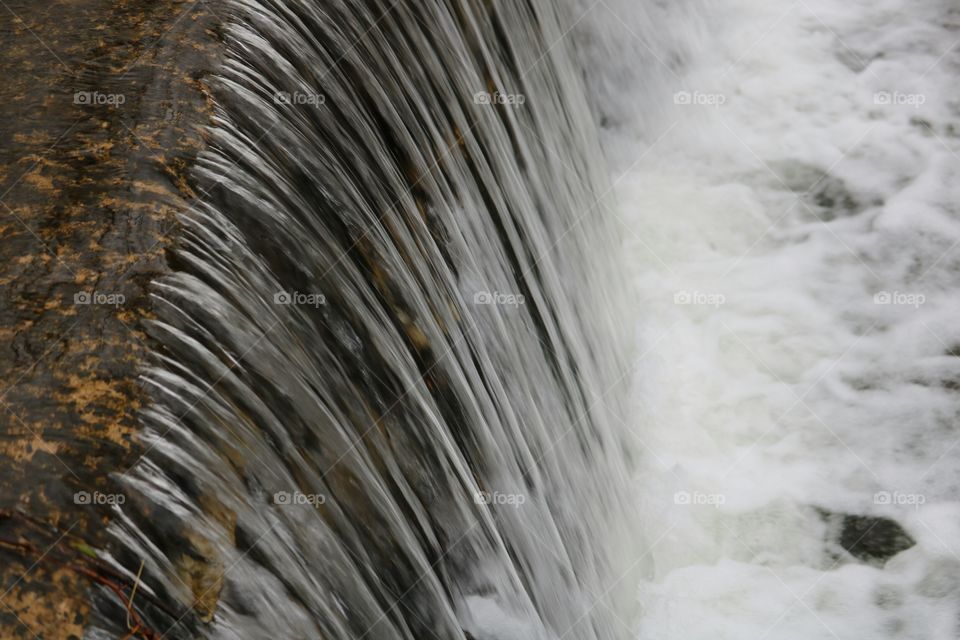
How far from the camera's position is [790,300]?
16.5 feet

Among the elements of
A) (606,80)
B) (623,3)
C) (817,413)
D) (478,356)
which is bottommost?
(478,356)

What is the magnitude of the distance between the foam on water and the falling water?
0.56m

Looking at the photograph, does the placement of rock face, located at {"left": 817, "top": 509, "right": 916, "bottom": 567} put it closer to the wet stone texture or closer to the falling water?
the falling water

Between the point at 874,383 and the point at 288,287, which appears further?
the point at 874,383

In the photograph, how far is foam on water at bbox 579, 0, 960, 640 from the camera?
388 cm

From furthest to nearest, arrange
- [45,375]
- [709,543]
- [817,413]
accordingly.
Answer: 1. [817,413]
2. [709,543]
3. [45,375]

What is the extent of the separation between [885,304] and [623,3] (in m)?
2.79

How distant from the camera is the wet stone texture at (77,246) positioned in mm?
1261

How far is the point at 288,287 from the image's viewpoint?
1.95 m

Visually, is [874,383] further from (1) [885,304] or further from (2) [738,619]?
(2) [738,619]

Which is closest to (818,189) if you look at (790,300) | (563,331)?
(790,300)

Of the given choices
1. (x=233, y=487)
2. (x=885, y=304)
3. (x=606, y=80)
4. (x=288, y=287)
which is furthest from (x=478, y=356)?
(x=606, y=80)

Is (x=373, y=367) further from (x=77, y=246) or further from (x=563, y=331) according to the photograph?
(x=563, y=331)

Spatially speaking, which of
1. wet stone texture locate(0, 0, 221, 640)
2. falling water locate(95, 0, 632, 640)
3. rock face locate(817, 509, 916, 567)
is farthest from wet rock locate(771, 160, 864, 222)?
wet stone texture locate(0, 0, 221, 640)
